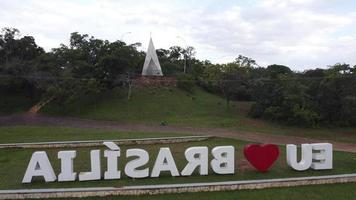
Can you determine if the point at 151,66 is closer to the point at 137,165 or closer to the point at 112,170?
the point at 137,165

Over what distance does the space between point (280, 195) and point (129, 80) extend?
93.7 feet

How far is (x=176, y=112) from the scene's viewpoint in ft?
122

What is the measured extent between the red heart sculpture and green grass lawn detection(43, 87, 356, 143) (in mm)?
14513

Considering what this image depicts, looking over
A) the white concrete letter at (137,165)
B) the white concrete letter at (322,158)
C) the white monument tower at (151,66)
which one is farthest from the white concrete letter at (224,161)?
the white monument tower at (151,66)

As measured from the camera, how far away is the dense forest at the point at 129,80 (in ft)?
110

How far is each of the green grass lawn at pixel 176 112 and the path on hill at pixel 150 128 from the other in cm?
177

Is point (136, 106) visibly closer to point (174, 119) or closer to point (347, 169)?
point (174, 119)

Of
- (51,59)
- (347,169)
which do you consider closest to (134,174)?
(347,169)

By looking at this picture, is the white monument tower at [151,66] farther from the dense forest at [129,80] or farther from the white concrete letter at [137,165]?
the white concrete letter at [137,165]

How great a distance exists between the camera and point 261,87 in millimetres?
35875

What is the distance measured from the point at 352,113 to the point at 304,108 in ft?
11.2

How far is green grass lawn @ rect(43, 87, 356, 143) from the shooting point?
102ft

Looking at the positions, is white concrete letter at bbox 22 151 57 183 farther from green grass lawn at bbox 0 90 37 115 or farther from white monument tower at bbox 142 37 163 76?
white monument tower at bbox 142 37 163 76

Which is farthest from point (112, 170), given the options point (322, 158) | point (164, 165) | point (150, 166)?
point (322, 158)
